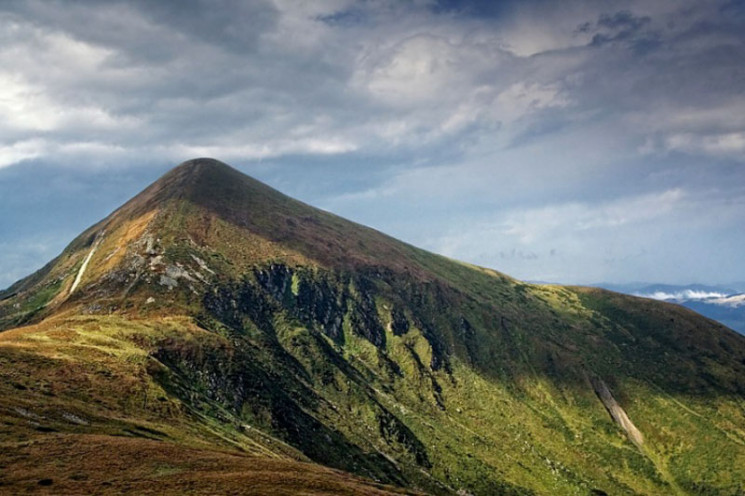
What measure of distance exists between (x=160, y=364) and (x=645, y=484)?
173982 millimetres

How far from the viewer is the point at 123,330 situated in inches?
5650

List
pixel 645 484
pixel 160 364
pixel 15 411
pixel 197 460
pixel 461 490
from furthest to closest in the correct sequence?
pixel 645 484 < pixel 461 490 < pixel 160 364 < pixel 15 411 < pixel 197 460

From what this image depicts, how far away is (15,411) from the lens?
73.9 metres

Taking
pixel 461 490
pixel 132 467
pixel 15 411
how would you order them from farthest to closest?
pixel 461 490 < pixel 15 411 < pixel 132 467

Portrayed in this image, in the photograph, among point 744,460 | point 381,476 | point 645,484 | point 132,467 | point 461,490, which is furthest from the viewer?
point 744,460

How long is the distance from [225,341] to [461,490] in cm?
8485

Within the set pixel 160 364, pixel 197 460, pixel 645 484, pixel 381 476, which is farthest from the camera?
pixel 645 484

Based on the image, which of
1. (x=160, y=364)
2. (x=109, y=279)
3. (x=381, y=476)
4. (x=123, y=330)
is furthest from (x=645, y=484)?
(x=109, y=279)

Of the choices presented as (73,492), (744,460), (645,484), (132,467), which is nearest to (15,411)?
(132,467)

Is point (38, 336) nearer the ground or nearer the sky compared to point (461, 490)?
nearer the sky

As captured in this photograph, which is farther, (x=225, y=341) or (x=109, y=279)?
(x=109, y=279)

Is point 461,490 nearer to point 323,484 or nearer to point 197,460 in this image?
point 323,484

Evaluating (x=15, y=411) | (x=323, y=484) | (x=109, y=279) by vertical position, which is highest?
(x=109, y=279)

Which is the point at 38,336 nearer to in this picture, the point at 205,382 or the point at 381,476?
the point at 205,382
